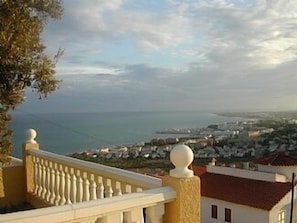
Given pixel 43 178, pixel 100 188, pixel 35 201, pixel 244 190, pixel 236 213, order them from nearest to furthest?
1. pixel 100 188
2. pixel 43 178
3. pixel 35 201
4. pixel 236 213
5. pixel 244 190

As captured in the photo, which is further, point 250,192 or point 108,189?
point 250,192

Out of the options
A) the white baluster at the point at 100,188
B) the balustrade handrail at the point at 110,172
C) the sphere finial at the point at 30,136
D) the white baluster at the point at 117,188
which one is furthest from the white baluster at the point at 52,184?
the white baluster at the point at 117,188

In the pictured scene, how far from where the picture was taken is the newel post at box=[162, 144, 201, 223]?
8.52 ft

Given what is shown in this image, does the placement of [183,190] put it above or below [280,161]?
above

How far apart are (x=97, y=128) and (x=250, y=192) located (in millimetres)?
12131

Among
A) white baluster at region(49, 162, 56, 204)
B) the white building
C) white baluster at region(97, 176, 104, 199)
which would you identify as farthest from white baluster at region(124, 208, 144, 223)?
the white building

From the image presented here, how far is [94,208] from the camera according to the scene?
2281 millimetres

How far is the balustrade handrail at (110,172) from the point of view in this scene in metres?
2.99

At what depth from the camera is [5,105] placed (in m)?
3.59

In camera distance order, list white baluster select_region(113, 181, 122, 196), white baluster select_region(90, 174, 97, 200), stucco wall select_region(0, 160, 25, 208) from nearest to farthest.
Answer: white baluster select_region(113, 181, 122, 196)
white baluster select_region(90, 174, 97, 200)
stucco wall select_region(0, 160, 25, 208)

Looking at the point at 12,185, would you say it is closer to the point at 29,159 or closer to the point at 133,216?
the point at 29,159

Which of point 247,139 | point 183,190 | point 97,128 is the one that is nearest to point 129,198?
point 183,190

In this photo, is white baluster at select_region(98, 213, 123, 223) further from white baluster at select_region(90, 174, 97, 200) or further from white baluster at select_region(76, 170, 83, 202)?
white baluster at select_region(76, 170, 83, 202)

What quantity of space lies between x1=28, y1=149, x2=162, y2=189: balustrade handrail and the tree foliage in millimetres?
801
